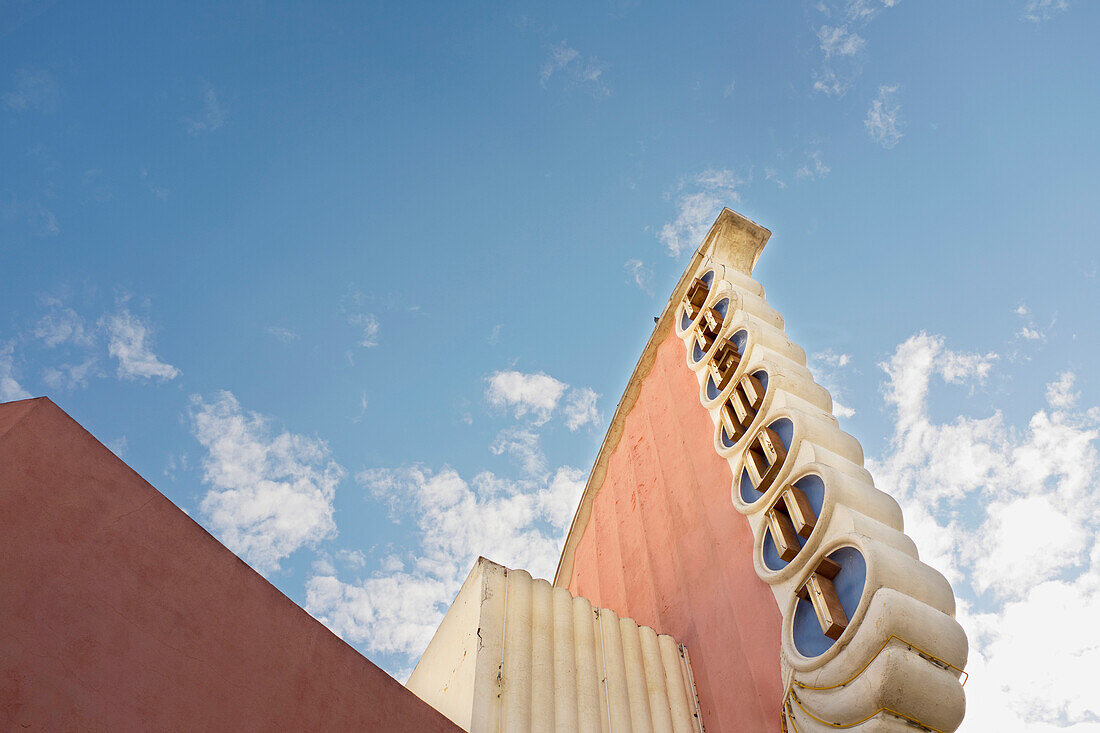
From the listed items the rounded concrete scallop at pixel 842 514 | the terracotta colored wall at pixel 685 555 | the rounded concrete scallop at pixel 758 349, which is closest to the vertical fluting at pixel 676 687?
the terracotta colored wall at pixel 685 555

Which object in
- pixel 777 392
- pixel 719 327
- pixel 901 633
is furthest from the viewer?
pixel 719 327

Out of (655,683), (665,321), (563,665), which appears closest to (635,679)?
(655,683)

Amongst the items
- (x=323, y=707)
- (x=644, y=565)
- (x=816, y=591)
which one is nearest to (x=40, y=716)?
(x=323, y=707)

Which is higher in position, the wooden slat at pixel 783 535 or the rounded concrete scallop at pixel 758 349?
the rounded concrete scallop at pixel 758 349

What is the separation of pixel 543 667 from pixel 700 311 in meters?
5.25

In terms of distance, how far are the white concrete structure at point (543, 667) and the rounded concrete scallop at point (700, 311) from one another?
421 cm

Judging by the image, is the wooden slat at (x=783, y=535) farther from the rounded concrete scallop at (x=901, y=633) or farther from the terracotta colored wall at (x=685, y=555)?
the rounded concrete scallop at (x=901, y=633)

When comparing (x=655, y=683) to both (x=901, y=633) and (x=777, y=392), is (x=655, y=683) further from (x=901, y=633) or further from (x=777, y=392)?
(x=777, y=392)

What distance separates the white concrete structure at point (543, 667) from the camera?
5.84m

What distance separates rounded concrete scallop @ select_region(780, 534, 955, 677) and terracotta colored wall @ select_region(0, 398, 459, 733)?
8.95ft

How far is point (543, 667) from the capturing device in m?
6.22

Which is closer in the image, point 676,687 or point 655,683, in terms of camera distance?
point 655,683

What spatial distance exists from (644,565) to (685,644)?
180 centimetres

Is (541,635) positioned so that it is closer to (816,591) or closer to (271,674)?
(816,591)
